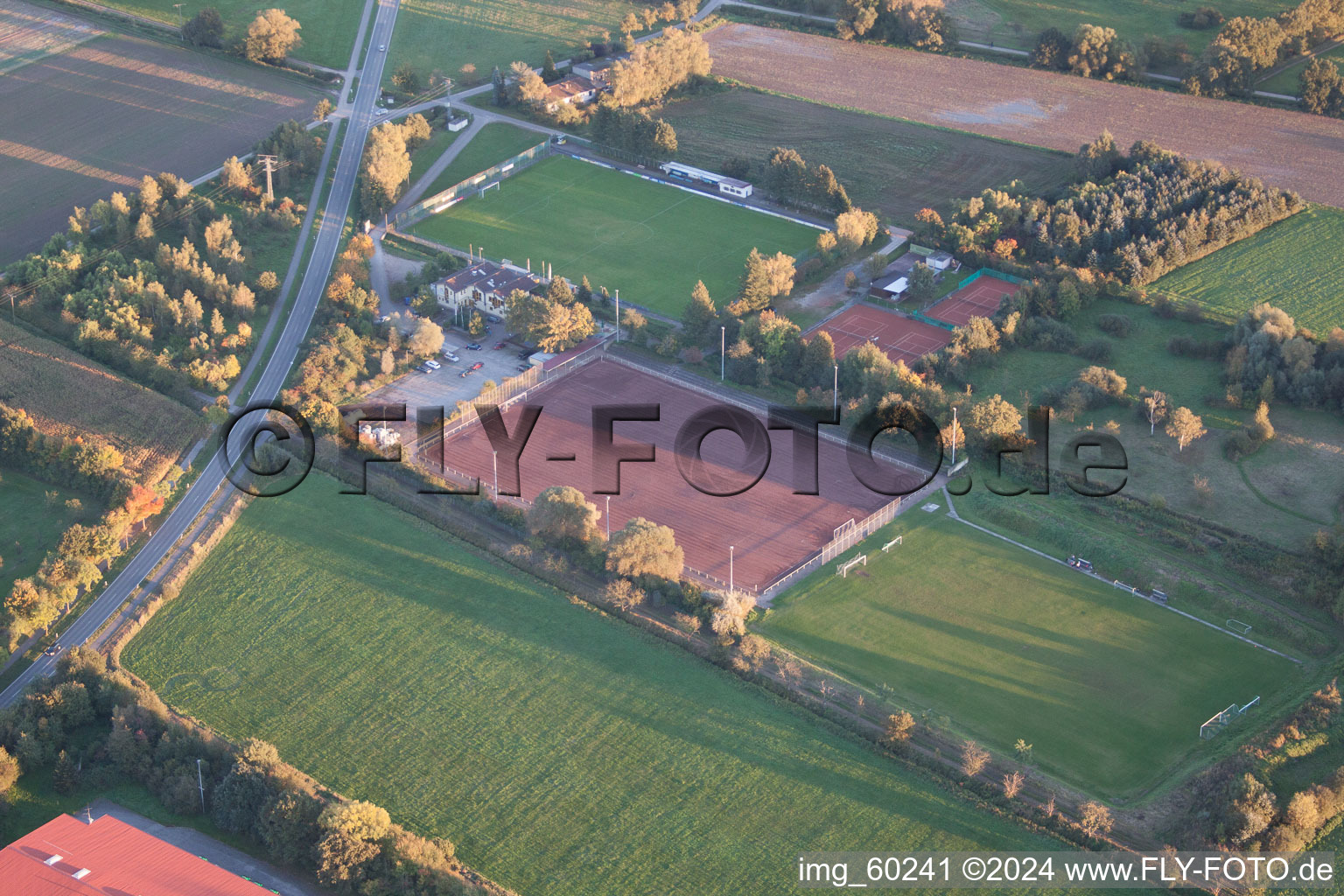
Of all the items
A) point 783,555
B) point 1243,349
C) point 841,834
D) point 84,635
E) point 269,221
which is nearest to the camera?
point 841,834

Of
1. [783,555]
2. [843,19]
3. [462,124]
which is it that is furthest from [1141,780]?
[843,19]

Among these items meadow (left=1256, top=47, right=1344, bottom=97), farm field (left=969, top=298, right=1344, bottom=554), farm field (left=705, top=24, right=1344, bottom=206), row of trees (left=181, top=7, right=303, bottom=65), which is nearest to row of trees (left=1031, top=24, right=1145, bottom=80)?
farm field (left=705, top=24, right=1344, bottom=206)

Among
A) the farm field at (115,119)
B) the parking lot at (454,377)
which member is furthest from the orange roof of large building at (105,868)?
the farm field at (115,119)

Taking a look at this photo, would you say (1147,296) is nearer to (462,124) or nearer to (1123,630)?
(1123,630)

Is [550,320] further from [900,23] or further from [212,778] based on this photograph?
[900,23]

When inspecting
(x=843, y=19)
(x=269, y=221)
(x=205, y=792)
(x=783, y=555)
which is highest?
(x=843, y=19)

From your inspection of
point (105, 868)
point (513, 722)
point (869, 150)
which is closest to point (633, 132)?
point (869, 150)
